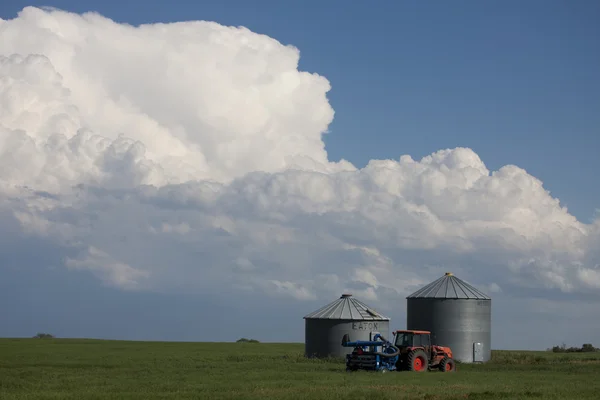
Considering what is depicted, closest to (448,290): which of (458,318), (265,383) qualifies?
(458,318)

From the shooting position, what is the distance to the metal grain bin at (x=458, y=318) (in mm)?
63781

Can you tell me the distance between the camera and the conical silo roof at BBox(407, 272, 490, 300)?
6456 centimetres

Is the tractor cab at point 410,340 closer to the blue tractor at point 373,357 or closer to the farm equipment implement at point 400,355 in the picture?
the farm equipment implement at point 400,355

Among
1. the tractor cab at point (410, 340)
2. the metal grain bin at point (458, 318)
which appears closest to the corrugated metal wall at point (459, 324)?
the metal grain bin at point (458, 318)

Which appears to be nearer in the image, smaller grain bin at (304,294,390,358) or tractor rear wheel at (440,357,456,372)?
tractor rear wheel at (440,357,456,372)

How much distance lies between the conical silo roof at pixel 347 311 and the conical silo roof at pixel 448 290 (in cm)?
399

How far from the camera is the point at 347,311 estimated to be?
63750 mm

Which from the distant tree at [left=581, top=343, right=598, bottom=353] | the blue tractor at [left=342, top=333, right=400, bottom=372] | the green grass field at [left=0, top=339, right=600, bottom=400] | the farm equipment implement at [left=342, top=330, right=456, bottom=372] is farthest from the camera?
the distant tree at [left=581, top=343, right=598, bottom=353]

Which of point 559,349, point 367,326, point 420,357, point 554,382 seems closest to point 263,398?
point 554,382

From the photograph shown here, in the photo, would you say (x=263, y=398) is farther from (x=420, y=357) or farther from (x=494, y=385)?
(x=420, y=357)

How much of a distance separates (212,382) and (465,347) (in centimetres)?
3115

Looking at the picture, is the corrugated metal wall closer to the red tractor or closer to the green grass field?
the green grass field

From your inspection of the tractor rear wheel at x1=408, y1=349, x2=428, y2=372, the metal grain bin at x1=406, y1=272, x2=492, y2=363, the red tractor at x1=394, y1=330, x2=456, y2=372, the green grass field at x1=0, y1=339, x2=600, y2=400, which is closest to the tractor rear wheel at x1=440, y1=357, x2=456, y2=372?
the red tractor at x1=394, y1=330, x2=456, y2=372

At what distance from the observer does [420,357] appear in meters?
50.8
